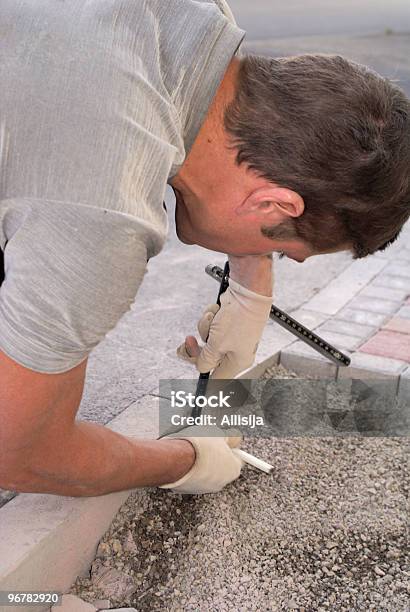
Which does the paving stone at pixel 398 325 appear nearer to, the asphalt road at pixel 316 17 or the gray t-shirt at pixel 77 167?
the gray t-shirt at pixel 77 167

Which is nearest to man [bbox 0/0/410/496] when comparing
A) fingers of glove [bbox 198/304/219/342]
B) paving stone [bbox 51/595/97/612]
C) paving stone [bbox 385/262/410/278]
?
paving stone [bbox 51/595/97/612]

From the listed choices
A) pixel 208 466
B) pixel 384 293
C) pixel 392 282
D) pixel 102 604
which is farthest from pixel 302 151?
pixel 392 282

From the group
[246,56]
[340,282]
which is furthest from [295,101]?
[340,282]

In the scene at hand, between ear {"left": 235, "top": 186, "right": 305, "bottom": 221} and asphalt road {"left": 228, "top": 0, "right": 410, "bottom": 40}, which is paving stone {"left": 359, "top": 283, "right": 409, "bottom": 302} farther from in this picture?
asphalt road {"left": 228, "top": 0, "right": 410, "bottom": 40}

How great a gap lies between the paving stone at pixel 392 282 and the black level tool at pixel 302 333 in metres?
0.78

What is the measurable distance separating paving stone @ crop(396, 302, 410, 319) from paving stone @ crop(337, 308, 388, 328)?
0.06 m

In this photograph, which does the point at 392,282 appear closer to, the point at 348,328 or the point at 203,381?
the point at 348,328

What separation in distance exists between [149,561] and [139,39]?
116 centimetres

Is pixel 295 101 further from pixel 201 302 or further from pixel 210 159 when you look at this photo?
pixel 201 302

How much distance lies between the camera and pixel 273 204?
4.77ft

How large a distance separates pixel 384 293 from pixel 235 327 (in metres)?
1.12

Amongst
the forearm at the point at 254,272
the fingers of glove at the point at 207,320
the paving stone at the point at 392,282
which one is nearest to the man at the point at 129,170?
the forearm at the point at 254,272

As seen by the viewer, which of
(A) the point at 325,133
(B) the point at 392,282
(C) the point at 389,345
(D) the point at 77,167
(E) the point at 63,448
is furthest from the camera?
(B) the point at 392,282

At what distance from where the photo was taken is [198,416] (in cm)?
219
